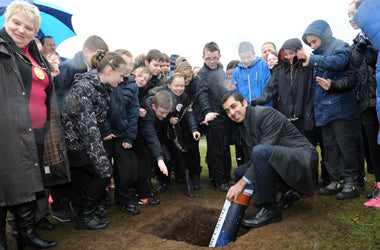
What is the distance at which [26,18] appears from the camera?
250cm

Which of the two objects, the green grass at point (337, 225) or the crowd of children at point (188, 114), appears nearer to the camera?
the green grass at point (337, 225)

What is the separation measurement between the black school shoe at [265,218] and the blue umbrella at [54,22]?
404 centimetres

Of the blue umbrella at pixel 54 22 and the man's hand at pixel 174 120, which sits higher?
the blue umbrella at pixel 54 22

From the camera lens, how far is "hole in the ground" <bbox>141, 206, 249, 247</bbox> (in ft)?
11.0

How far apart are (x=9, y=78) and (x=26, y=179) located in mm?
834

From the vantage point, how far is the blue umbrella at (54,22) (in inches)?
184

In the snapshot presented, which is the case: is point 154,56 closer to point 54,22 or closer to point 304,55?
point 54,22

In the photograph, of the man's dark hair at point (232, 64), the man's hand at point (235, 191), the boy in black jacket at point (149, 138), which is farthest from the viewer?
the man's dark hair at point (232, 64)

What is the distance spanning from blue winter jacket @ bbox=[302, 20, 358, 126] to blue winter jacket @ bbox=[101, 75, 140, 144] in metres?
2.35

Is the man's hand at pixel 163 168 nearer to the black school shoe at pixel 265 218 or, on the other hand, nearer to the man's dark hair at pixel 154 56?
the black school shoe at pixel 265 218

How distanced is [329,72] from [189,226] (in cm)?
278

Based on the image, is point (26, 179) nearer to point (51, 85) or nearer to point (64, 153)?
point (64, 153)

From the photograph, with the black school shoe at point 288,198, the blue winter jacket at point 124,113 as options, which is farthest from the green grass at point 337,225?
the blue winter jacket at point 124,113

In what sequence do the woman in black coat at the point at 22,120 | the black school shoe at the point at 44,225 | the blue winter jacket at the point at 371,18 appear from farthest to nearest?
1. the black school shoe at the point at 44,225
2. the blue winter jacket at the point at 371,18
3. the woman in black coat at the point at 22,120
